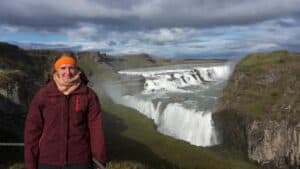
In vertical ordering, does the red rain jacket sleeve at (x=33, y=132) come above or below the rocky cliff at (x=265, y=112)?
above

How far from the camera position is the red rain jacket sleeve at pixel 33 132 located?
26.5 ft

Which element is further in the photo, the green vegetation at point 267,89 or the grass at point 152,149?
the green vegetation at point 267,89

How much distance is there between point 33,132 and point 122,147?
4739 centimetres

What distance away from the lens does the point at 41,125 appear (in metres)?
8.22

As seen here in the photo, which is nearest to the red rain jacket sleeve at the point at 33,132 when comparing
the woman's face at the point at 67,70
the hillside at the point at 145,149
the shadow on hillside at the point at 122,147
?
the woman's face at the point at 67,70

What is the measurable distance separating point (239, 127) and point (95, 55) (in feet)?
338

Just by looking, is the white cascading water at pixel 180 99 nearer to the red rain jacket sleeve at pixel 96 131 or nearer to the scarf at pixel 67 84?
the red rain jacket sleeve at pixel 96 131

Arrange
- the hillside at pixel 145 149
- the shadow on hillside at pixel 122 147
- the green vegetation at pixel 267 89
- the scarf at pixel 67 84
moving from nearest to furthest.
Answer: the scarf at pixel 67 84, the hillside at pixel 145 149, the shadow on hillside at pixel 122 147, the green vegetation at pixel 267 89

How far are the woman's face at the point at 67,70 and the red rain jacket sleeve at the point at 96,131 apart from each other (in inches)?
15.3

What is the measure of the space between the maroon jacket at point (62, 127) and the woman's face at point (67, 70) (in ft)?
A: 0.66

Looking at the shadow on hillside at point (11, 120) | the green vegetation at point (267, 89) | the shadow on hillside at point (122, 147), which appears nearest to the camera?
the shadow on hillside at point (11, 120)

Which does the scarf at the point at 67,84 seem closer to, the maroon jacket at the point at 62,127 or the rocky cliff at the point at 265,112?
the maroon jacket at the point at 62,127

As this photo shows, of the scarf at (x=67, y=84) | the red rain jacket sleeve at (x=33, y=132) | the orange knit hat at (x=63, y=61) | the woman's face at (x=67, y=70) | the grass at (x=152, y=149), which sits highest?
the orange knit hat at (x=63, y=61)

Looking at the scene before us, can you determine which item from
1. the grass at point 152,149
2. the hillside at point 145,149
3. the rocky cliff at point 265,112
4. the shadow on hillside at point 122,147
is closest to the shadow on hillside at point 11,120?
the hillside at point 145,149
